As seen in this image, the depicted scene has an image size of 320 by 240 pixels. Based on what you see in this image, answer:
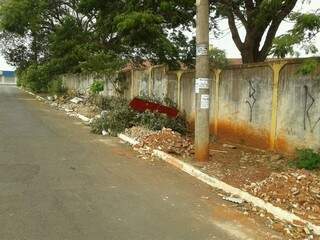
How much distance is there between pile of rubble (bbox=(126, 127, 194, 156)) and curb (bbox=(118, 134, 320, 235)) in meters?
0.33

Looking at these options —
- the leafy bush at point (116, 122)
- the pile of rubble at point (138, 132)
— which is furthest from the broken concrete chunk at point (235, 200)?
the leafy bush at point (116, 122)

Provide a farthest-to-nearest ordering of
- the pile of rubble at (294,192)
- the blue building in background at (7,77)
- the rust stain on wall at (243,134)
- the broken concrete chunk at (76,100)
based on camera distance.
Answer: the blue building in background at (7,77) < the broken concrete chunk at (76,100) < the rust stain on wall at (243,134) < the pile of rubble at (294,192)

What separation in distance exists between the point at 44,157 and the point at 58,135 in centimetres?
427

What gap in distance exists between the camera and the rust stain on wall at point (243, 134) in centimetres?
1207

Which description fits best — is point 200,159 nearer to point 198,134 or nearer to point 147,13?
point 198,134

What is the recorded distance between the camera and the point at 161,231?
251 inches

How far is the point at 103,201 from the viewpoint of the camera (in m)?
7.71

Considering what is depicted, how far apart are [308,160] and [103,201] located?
4.33 metres

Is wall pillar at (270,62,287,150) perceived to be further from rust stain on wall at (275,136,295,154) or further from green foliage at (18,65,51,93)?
green foliage at (18,65,51,93)

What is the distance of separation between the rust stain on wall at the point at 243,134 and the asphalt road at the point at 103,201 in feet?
8.32

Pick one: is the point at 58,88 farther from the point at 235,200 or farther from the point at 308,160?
the point at 235,200

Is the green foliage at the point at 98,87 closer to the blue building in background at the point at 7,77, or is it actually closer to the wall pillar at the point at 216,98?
the wall pillar at the point at 216,98

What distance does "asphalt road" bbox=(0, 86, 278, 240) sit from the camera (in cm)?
634

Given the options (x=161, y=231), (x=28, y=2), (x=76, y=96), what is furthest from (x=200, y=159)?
(x=28, y=2)
